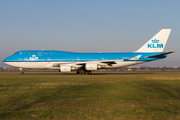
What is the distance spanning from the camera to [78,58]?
38094 millimetres

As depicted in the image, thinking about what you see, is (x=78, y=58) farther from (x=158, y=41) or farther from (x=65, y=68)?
(x=158, y=41)

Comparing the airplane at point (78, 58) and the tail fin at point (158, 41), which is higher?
the tail fin at point (158, 41)

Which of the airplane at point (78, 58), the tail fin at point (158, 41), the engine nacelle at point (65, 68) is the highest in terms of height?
the tail fin at point (158, 41)

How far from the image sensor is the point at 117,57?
126ft

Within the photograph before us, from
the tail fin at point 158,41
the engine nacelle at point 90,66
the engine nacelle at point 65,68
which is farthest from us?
the tail fin at point 158,41

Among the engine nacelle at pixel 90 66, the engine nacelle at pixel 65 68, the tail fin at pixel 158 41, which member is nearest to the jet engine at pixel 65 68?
the engine nacelle at pixel 65 68

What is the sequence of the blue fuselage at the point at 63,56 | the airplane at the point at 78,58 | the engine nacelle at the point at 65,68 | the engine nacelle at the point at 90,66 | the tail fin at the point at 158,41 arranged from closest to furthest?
the engine nacelle at the point at 65,68
the engine nacelle at the point at 90,66
the airplane at the point at 78,58
the blue fuselage at the point at 63,56
the tail fin at the point at 158,41

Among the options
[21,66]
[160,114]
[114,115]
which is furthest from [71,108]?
[21,66]

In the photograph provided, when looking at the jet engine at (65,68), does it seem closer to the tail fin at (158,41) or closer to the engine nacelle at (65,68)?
the engine nacelle at (65,68)

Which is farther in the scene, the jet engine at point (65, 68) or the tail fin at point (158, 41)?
the tail fin at point (158, 41)

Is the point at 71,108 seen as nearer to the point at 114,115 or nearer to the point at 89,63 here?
the point at 114,115

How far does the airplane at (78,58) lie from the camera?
37688mm

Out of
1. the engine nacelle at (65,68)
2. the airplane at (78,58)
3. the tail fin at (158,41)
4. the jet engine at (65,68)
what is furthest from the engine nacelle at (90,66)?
the tail fin at (158,41)

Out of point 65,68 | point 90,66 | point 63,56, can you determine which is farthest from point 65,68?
point 90,66
